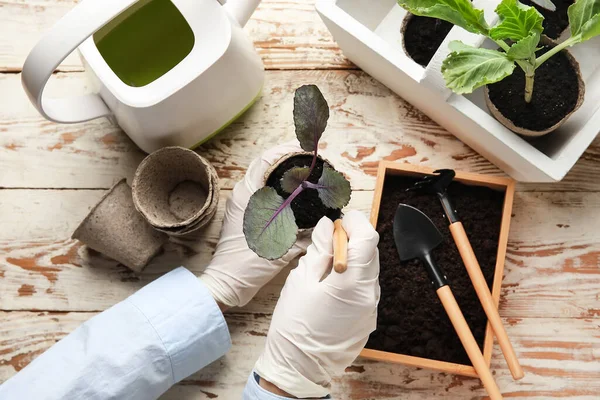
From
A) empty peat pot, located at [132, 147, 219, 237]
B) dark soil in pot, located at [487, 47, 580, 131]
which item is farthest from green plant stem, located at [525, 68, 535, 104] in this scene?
empty peat pot, located at [132, 147, 219, 237]

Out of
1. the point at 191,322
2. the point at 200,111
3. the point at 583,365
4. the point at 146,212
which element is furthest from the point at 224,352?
the point at 583,365

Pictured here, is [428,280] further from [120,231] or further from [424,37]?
[120,231]

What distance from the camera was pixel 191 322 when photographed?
3.14ft

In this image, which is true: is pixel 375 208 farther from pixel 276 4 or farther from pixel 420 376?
pixel 276 4

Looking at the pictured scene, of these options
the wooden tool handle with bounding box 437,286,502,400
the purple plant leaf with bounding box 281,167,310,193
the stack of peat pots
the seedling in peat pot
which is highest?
the seedling in peat pot

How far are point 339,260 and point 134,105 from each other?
396 millimetres

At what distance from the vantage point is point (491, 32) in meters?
0.78

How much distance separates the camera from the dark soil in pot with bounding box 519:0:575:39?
36.9 inches

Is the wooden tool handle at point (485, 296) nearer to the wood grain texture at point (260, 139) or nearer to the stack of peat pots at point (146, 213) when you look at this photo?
the wood grain texture at point (260, 139)

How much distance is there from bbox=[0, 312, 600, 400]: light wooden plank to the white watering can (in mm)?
428

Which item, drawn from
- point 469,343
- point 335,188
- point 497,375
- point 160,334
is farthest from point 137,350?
point 497,375

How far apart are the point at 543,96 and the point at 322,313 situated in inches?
19.0

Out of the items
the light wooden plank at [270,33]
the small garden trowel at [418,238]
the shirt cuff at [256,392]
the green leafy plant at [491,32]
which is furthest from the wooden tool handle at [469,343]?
the light wooden plank at [270,33]

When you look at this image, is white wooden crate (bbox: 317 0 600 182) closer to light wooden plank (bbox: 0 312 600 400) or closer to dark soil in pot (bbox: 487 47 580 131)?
dark soil in pot (bbox: 487 47 580 131)
